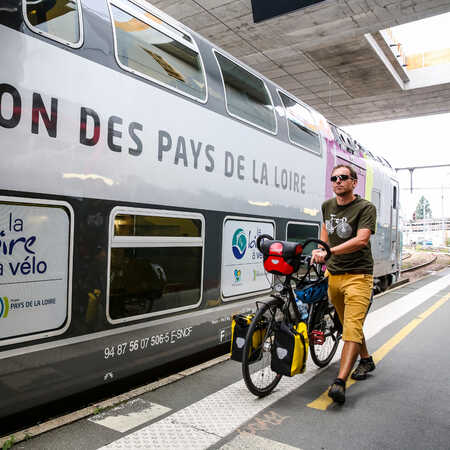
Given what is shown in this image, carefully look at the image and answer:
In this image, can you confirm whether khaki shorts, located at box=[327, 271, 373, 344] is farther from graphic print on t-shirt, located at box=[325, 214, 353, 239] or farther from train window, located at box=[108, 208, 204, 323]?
train window, located at box=[108, 208, 204, 323]

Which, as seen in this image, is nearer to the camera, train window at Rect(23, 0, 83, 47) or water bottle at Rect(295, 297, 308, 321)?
train window at Rect(23, 0, 83, 47)

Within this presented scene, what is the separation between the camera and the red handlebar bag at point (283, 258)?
3473 millimetres

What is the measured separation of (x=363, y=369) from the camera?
4137mm

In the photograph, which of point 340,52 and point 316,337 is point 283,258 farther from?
point 340,52

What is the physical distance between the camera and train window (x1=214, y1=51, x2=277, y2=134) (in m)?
4.63

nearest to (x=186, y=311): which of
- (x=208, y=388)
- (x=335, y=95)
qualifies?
(x=208, y=388)

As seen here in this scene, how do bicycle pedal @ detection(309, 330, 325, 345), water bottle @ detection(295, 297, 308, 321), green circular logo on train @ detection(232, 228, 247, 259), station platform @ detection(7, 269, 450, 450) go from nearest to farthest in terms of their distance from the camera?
station platform @ detection(7, 269, 450, 450) < water bottle @ detection(295, 297, 308, 321) < bicycle pedal @ detection(309, 330, 325, 345) < green circular logo on train @ detection(232, 228, 247, 259)

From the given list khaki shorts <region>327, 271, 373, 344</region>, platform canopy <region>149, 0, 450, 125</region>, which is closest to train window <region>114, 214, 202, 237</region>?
khaki shorts <region>327, 271, 373, 344</region>

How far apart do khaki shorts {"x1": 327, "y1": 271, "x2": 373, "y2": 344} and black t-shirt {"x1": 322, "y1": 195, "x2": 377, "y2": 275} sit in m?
0.07

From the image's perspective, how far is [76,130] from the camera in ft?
9.60

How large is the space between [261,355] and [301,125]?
371 centimetres

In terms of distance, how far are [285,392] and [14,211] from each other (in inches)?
101

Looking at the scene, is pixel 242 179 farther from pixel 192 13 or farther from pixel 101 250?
pixel 192 13

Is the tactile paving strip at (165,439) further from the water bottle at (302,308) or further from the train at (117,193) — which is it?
the water bottle at (302,308)
